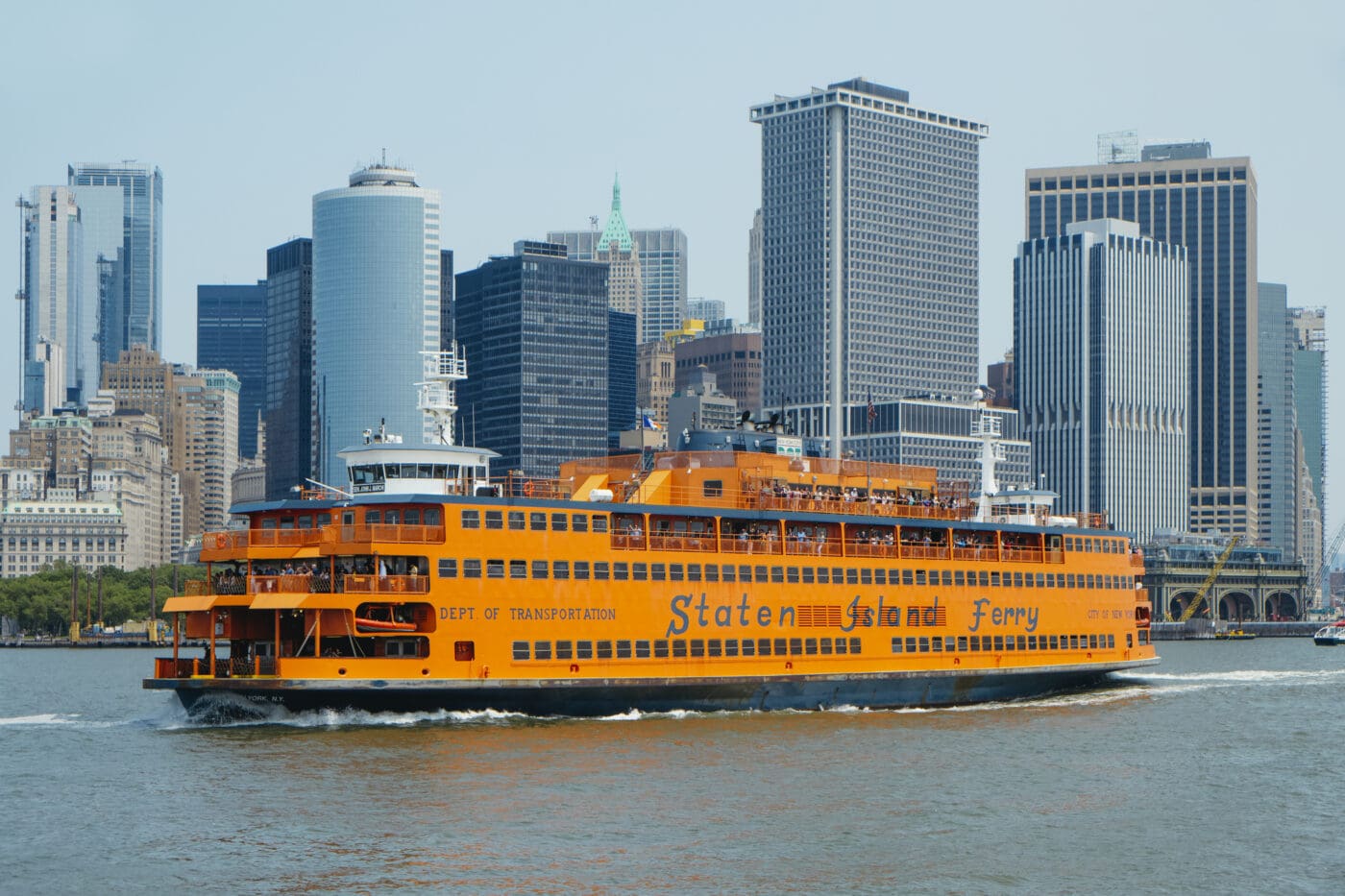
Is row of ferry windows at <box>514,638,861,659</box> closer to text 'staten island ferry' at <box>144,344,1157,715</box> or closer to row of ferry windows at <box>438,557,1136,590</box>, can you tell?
text 'staten island ferry' at <box>144,344,1157,715</box>

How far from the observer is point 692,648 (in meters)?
60.6

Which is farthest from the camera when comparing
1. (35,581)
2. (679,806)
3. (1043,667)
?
(35,581)

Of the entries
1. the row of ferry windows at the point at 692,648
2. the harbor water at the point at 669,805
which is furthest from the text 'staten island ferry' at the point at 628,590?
the harbor water at the point at 669,805

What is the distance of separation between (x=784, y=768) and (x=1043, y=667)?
26.4m

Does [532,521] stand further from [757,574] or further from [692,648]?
[757,574]

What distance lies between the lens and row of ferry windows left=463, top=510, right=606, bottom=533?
Answer: 56.1 meters

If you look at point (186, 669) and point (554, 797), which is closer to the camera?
point (554, 797)

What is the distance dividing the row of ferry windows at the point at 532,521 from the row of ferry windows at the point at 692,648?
11.4 ft

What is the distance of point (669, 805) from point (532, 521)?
1599 cm

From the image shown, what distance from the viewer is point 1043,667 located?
72688 mm

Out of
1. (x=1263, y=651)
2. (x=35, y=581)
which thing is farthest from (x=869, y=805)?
(x=35, y=581)

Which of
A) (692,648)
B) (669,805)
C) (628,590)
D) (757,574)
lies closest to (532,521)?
(628,590)

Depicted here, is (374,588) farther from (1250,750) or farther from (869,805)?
(1250,750)

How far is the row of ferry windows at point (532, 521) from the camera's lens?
56.1 metres
